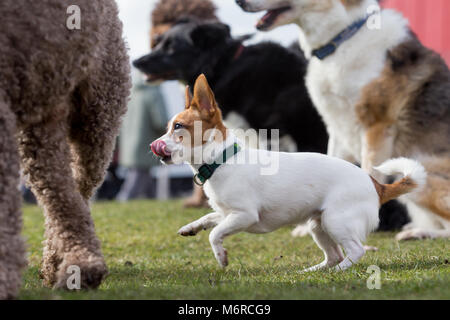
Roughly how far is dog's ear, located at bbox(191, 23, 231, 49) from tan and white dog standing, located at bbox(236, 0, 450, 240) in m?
1.25

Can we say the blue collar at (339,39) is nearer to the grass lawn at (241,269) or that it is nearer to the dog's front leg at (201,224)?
the grass lawn at (241,269)

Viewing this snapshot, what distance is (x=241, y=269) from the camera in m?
3.10

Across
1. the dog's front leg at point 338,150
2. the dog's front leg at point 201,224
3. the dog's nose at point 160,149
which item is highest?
the dog's nose at point 160,149

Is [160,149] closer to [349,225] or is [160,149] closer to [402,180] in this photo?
[349,225]

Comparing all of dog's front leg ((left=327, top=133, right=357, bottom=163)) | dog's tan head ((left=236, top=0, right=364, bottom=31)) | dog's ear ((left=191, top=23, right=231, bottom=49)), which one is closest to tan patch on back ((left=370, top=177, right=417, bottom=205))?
dog's front leg ((left=327, top=133, right=357, bottom=163))

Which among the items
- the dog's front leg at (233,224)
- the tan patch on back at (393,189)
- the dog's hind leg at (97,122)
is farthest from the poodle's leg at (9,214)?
the tan patch on back at (393,189)

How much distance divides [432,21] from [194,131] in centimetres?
761

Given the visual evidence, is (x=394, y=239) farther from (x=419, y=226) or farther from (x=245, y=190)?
(x=245, y=190)

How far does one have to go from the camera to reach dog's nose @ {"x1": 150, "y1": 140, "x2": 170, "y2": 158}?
2870 mm

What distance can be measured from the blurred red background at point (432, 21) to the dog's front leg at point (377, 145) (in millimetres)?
5024

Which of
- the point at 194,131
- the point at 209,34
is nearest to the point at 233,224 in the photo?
the point at 194,131

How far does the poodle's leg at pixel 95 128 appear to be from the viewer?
2670 mm
